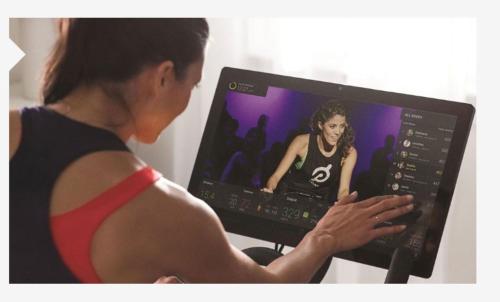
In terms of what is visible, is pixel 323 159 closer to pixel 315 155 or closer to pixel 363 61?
pixel 315 155

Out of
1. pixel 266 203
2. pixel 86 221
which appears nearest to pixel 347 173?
pixel 266 203

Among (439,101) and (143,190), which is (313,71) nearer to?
(439,101)

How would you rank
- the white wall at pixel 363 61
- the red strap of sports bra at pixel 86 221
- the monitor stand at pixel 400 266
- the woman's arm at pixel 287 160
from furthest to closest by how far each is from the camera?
the white wall at pixel 363 61 < the woman's arm at pixel 287 160 < the monitor stand at pixel 400 266 < the red strap of sports bra at pixel 86 221

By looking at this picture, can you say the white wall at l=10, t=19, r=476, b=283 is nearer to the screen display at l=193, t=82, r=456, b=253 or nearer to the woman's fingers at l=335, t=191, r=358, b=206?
the screen display at l=193, t=82, r=456, b=253

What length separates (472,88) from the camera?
186 centimetres

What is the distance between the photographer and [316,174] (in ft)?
4.68

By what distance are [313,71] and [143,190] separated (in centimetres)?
111

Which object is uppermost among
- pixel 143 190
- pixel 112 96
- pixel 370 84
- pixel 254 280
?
pixel 370 84

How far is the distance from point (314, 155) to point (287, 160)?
2.0 inches

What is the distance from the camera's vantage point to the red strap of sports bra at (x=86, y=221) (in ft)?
3.42

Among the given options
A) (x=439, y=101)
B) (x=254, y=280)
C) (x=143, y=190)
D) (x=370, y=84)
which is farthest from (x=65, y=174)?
(x=370, y=84)

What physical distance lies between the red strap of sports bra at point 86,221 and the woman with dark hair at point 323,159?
426 mm

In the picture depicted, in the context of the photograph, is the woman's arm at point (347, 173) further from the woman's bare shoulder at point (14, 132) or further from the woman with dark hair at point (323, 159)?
the woman's bare shoulder at point (14, 132)

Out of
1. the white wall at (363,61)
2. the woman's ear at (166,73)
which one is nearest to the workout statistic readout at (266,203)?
the woman's ear at (166,73)
